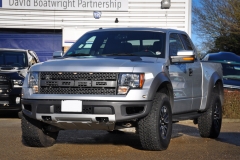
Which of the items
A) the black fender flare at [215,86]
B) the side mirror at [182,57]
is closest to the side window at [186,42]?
the black fender flare at [215,86]

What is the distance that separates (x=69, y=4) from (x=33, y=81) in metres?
14.4

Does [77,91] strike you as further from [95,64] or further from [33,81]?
[33,81]

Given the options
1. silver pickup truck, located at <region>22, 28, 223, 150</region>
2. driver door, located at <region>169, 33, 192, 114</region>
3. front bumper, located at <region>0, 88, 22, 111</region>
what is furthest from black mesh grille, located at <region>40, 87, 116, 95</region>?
front bumper, located at <region>0, 88, 22, 111</region>

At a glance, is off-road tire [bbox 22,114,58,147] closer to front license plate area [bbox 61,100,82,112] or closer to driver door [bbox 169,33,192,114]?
front license plate area [bbox 61,100,82,112]

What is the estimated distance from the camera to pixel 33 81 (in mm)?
7520

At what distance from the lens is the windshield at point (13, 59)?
14336 mm

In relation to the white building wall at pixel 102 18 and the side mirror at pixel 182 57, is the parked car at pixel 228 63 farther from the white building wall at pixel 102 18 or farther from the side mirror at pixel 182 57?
the side mirror at pixel 182 57

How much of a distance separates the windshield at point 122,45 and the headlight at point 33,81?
40.7 inches

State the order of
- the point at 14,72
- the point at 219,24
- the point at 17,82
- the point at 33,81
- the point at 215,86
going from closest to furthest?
the point at 33,81
the point at 215,86
the point at 17,82
the point at 14,72
the point at 219,24

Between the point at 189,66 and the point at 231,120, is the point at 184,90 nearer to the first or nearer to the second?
the point at 189,66

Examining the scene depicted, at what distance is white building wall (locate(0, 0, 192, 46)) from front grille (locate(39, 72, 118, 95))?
14.4 meters

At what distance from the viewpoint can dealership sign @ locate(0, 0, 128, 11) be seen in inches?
846

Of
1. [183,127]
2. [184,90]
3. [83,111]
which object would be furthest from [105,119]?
[183,127]

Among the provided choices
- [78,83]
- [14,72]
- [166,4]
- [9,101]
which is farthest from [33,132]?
[166,4]
